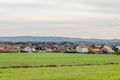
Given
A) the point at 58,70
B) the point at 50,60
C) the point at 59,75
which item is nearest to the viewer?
the point at 59,75

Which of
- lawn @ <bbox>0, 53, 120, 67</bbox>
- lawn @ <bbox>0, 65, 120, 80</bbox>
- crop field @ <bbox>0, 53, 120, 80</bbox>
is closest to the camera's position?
lawn @ <bbox>0, 65, 120, 80</bbox>

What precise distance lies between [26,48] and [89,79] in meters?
164

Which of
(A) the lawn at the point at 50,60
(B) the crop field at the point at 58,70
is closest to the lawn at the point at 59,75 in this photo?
(B) the crop field at the point at 58,70

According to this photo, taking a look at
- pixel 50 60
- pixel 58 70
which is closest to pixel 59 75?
pixel 58 70

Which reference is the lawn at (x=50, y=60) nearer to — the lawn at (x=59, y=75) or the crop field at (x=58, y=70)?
the crop field at (x=58, y=70)

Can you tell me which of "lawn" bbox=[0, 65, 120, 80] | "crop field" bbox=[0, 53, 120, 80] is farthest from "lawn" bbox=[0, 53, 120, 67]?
"lawn" bbox=[0, 65, 120, 80]

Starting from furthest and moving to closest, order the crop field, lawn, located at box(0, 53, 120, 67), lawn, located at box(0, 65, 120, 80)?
lawn, located at box(0, 53, 120, 67) < the crop field < lawn, located at box(0, 65, 120, 80)

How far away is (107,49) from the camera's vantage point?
620ft

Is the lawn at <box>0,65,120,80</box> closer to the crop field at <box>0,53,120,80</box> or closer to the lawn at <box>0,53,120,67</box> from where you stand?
the crop field at <box>0,53,120,80</box>

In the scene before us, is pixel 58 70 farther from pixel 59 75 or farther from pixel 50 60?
pixel 50 60

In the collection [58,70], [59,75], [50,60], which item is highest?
[59,75]

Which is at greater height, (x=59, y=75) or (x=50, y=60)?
(x=59, y=75)

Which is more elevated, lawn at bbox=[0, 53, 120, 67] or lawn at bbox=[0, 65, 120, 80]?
lawn at bbox=[0, 65, 120, 80]

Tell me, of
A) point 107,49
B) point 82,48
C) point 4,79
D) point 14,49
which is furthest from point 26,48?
point 4,79
